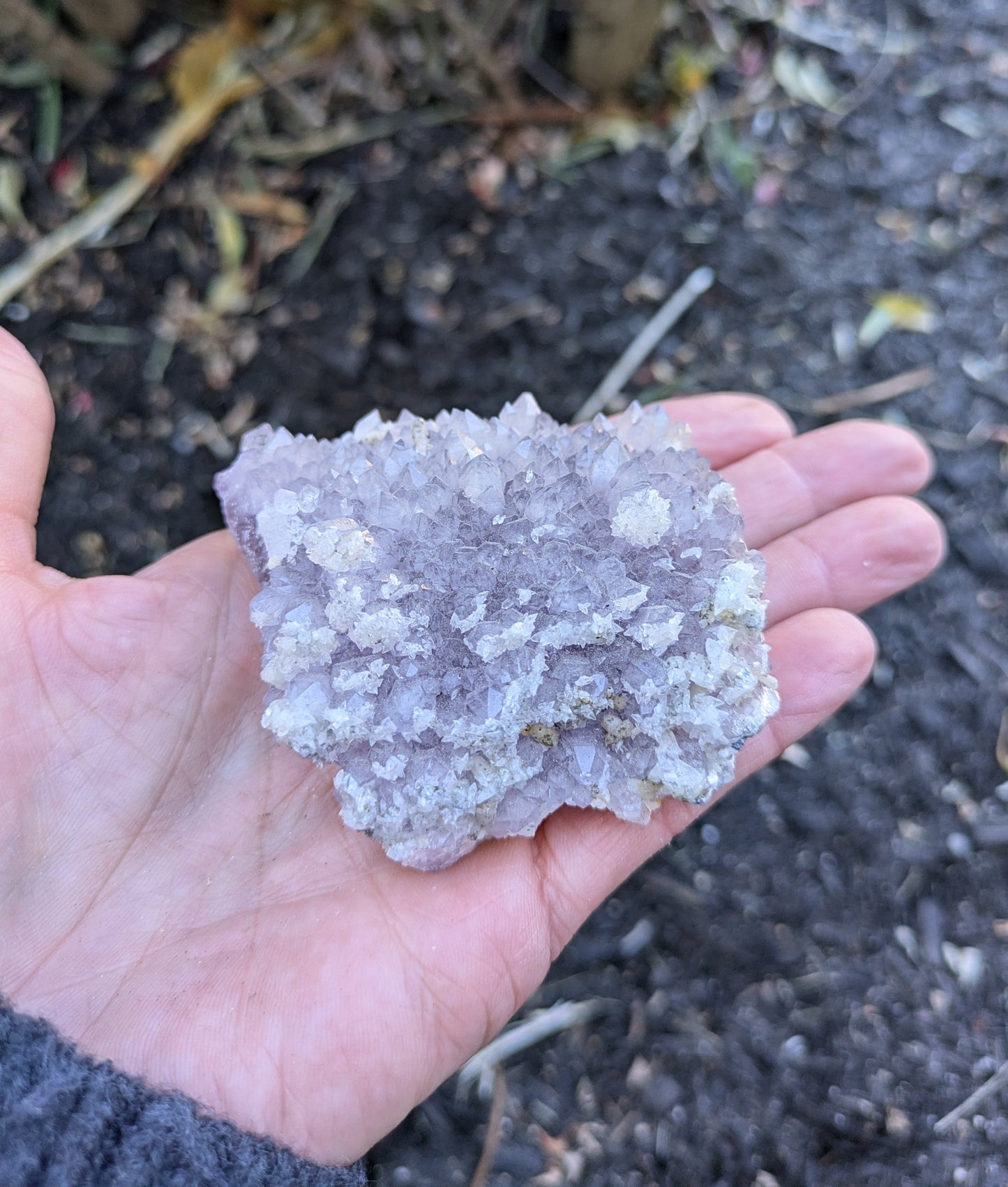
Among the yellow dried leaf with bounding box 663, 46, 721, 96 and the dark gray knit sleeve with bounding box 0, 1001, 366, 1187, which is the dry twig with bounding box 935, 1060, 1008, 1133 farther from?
the yellow dried leaf with bounding box 663, 46, 721, 96

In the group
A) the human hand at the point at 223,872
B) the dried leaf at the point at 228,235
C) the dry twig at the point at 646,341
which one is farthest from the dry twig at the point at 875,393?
the dried leaf at the point at 228,235

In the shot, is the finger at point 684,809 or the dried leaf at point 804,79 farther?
the dried leaf at point 804,79

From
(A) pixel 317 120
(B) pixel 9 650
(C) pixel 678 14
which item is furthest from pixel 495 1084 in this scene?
(C) pixel 678 14

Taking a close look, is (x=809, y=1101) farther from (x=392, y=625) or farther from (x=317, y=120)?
(x=317, y=120)

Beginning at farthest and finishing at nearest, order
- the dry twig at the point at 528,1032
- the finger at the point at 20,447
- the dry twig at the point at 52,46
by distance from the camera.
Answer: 1. the dry twig at the point at 52,46
2. the dry twig at the point at 528,1032
3. the finger at the point at 20,447

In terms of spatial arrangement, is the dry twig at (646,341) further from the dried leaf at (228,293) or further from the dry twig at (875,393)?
the dried leaf at (228,293)

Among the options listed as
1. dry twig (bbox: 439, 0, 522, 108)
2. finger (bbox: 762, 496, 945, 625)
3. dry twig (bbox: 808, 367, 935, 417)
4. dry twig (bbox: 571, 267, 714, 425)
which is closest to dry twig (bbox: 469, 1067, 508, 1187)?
finger (bbox: 762, 496, 945, 625)

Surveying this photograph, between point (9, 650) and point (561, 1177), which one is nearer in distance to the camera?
point (9, 650)
